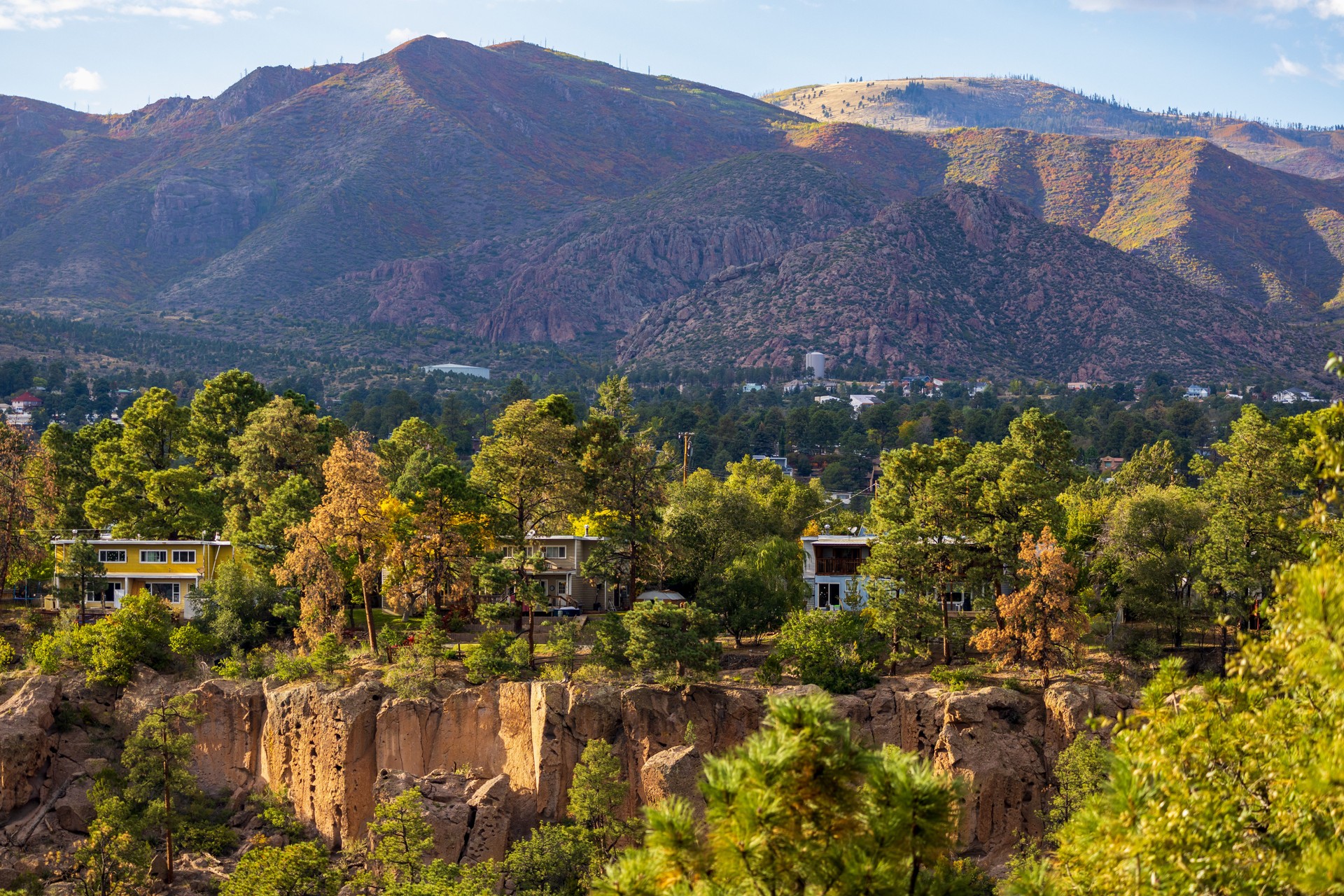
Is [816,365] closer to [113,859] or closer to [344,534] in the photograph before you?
[344,534]

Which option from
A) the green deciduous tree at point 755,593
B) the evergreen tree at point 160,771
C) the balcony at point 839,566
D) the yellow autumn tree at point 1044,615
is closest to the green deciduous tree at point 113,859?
the evergreen tree at point 160,771

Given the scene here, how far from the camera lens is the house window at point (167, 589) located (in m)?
57.3

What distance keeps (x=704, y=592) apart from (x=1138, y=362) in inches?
6106

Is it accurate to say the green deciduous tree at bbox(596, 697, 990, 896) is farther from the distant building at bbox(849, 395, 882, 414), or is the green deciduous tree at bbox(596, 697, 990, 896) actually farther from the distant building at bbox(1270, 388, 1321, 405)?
the distant building at bbox(1270, 388, 1321, 405)

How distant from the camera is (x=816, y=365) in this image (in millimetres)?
192875

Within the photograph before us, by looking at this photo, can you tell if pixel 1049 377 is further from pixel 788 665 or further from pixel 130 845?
pixel 130 845

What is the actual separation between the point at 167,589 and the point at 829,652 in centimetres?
2992

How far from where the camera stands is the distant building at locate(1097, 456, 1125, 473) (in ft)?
354

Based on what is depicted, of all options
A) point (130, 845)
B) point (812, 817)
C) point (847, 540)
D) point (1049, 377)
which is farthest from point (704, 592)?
point (1049, 377)

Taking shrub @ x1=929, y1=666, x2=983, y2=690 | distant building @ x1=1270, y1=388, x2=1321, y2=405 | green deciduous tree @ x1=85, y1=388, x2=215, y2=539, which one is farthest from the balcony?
distant building @ x1=1270, y1=388, x2=1321, y2=405

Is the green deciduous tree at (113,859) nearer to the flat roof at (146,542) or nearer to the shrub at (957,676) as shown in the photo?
the flat roof at (146,542)

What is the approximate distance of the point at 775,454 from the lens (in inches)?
4980

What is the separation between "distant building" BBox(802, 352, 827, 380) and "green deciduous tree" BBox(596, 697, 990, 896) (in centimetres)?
17661

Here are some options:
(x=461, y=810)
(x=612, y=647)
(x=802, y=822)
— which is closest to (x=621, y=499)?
(x=612, y=647)
